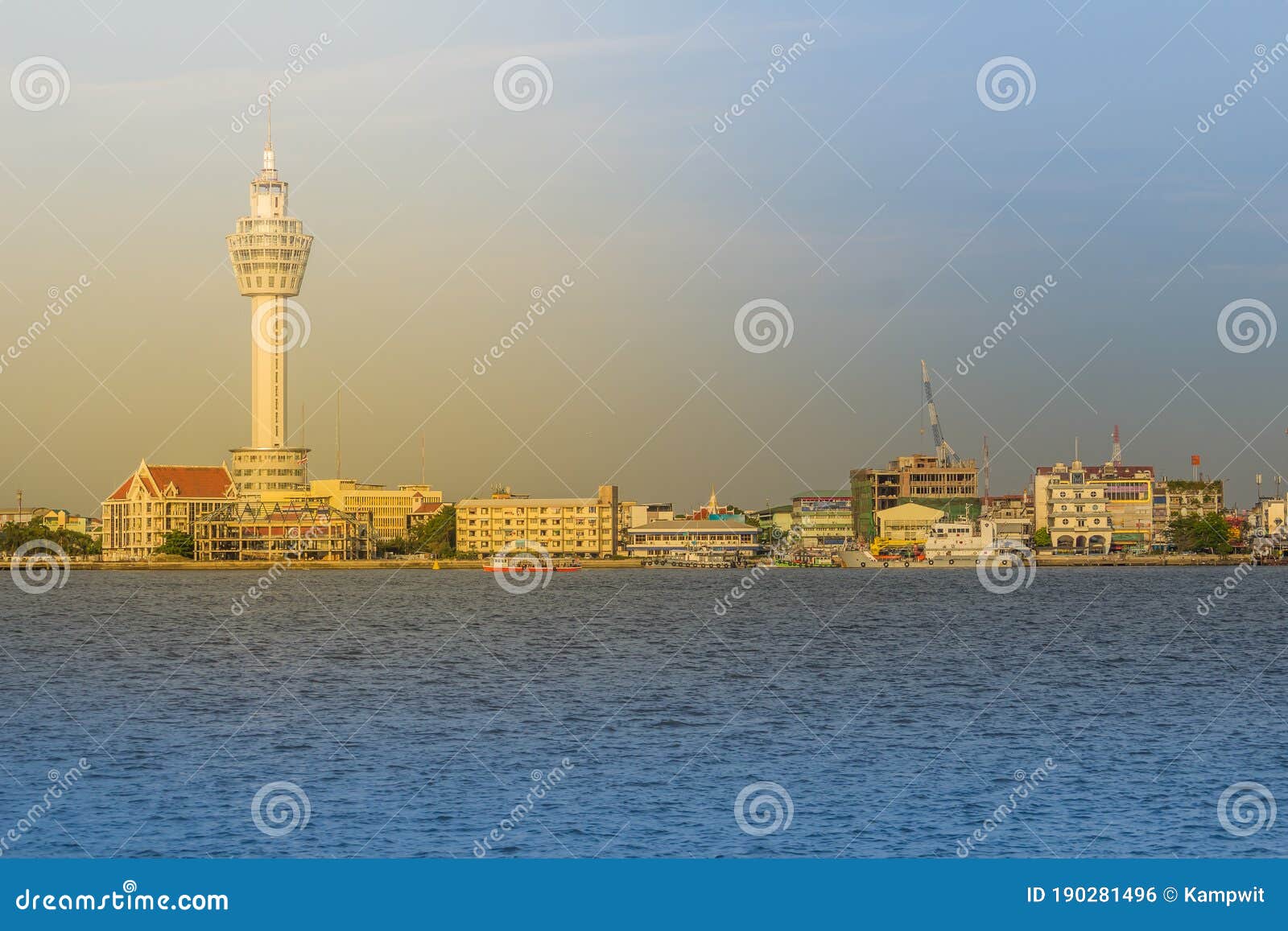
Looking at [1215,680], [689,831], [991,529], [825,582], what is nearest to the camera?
[689,831]

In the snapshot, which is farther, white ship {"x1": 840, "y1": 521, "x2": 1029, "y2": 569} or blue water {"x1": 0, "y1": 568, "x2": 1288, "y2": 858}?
white ship {"x1": 840, "y1": 521, "x2": 1029, "y2": 569}

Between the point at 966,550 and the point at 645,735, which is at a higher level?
the point at 966,550

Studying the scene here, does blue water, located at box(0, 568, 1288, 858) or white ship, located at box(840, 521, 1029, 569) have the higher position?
white ship, located at box(840, 521, 1029, 569)

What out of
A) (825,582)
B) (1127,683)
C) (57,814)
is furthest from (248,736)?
(825,582)

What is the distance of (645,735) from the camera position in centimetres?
3638

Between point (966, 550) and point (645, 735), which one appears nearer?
point (645, 735)

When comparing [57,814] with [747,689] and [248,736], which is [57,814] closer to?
[248,736]

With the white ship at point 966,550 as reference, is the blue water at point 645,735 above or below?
below

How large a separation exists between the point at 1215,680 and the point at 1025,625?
30494 mm

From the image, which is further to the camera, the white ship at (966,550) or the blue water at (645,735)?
the white ship at (966,550)

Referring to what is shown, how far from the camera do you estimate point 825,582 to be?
5876 inches

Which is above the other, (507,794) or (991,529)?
(991,529)

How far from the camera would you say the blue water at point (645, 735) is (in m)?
25.7

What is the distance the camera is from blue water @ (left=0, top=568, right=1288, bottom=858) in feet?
84.4
